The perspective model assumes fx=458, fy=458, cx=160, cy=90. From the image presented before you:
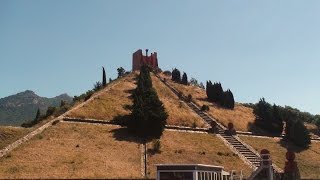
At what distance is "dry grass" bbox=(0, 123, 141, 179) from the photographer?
43094mm

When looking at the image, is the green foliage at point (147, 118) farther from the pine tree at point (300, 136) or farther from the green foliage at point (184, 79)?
the green foliage at point (184, 79)

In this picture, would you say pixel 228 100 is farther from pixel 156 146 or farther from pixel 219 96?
pixel 156 146

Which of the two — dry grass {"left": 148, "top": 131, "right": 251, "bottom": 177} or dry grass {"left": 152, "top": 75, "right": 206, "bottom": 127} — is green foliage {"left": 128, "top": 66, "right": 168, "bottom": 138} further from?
dry grass {"left": 152, "top": 75, "right": 206, "bottom": 127}

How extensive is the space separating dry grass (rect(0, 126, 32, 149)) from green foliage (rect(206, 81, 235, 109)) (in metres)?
42.0

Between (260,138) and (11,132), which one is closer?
(11,132)

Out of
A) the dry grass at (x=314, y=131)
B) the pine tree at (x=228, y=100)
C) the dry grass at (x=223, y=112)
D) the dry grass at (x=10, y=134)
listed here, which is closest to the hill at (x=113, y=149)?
the dry grass at (x=10, y=134)

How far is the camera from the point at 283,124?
79.9m

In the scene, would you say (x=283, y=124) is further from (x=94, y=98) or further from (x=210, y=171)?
(x=210, y=171)

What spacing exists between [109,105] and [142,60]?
105ft

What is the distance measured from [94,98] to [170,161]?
23.1 meters

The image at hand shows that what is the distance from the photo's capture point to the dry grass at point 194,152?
5153 centimetres

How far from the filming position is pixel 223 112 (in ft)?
263

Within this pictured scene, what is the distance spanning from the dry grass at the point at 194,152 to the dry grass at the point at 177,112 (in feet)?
15.0

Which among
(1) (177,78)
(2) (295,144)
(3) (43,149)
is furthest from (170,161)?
(1) (177,78)
